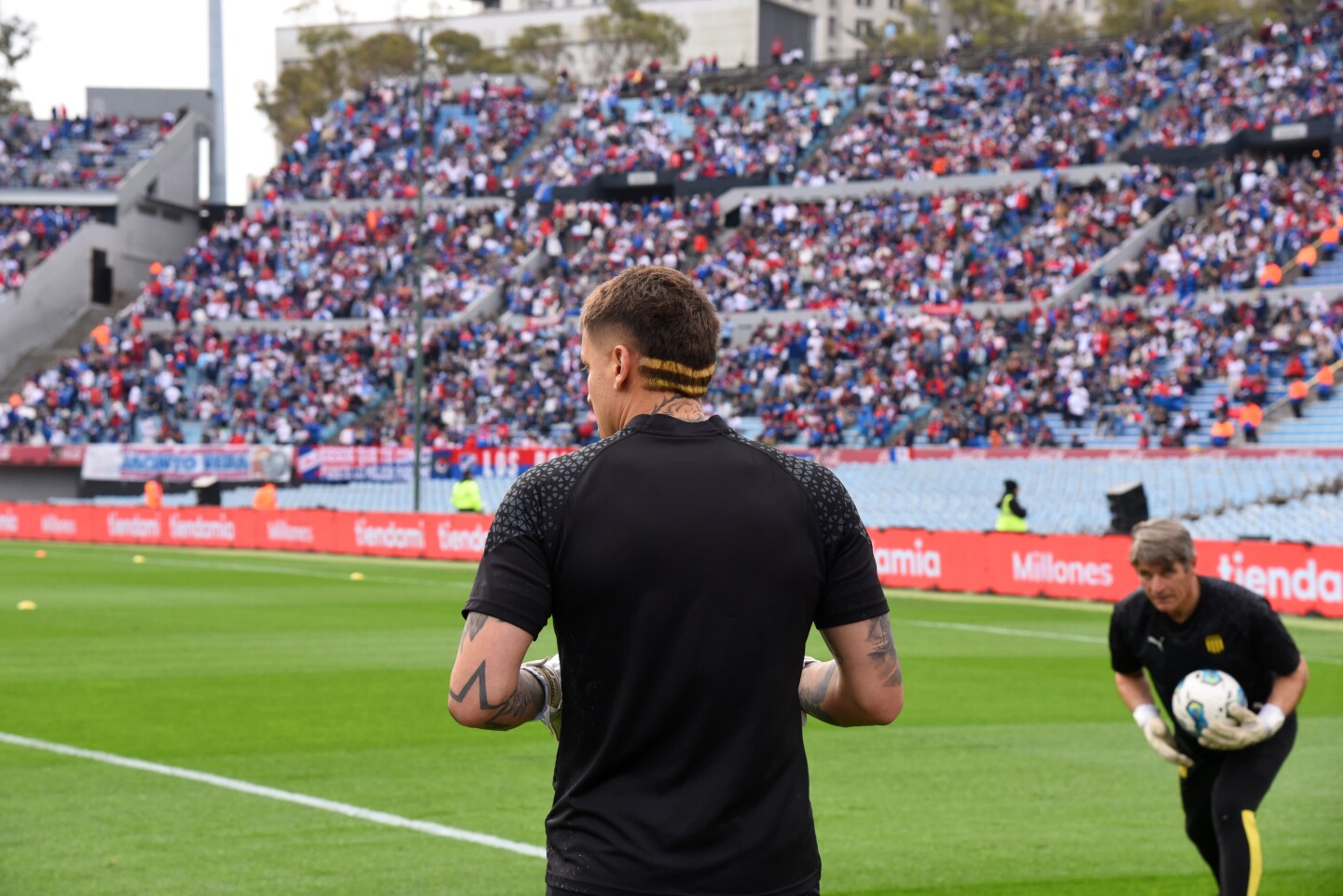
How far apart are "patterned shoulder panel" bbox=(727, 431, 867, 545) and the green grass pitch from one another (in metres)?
5.69

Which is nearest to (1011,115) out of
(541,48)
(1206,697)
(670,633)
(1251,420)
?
(1251,420)

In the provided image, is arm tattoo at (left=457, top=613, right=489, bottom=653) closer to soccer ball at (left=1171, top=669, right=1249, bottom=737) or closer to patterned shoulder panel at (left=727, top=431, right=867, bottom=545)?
patterned shoulder panel at (left=727, top=431, right=867, bottom=545)

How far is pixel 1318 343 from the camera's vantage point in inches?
1545

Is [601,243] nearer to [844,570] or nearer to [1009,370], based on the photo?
[1009,370]

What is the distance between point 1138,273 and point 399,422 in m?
21.1

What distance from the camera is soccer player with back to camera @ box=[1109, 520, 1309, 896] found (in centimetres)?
682

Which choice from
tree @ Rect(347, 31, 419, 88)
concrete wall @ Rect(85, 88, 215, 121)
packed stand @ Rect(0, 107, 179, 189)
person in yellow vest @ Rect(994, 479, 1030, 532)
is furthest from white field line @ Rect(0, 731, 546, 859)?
tree @ Rect(347, 31, 419, 88)

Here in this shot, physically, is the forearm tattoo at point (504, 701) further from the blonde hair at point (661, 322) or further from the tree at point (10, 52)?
the tree at point (10, 52)

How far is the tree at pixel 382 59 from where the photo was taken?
321 feet

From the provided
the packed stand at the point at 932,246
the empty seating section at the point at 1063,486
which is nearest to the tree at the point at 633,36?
the packed stand at the point at 932,246

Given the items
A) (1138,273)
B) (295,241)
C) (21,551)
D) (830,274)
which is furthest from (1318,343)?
(295,241)

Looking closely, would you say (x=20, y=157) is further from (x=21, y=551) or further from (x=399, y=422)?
(x=21, y=551)

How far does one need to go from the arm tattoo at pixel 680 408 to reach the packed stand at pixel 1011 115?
166 feet

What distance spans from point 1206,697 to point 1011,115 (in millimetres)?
51110
